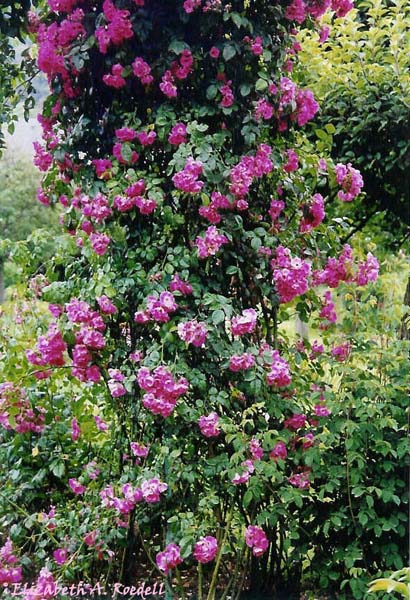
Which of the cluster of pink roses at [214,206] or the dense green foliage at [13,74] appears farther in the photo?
the dense green foliage at [13,74]

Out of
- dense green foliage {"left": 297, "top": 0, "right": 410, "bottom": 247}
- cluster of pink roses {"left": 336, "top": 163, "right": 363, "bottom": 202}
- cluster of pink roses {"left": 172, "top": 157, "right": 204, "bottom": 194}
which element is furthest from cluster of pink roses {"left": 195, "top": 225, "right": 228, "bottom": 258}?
dense green foliage {"left": 297, "top": 0, "right": 410, "bottom": 247}

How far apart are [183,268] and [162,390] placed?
1.41ft

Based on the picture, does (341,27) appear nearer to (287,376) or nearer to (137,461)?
(287,376)

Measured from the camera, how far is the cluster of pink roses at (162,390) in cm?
224

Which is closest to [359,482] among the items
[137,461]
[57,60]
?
[137,461]

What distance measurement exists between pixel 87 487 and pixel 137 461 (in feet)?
1.09

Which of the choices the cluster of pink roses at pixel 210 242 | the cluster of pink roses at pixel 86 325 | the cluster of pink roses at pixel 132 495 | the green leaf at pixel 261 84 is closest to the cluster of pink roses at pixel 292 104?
the green leaf at pixel 261 84

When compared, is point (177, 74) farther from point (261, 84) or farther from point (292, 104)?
point (292, 104)

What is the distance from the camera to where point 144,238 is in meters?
2.54

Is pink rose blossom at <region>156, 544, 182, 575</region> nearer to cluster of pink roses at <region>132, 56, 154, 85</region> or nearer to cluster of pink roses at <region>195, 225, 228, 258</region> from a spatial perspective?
cluster of pink roses at <region>195, 225, 228, 258</region>

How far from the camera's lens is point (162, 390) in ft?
7.35

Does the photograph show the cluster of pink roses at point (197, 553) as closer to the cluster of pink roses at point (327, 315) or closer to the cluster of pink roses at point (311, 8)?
the cluster of pink roses at point (327, 315)

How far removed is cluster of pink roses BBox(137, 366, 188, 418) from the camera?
2.24 metres

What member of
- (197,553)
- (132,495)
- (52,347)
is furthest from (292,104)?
(197,553)
